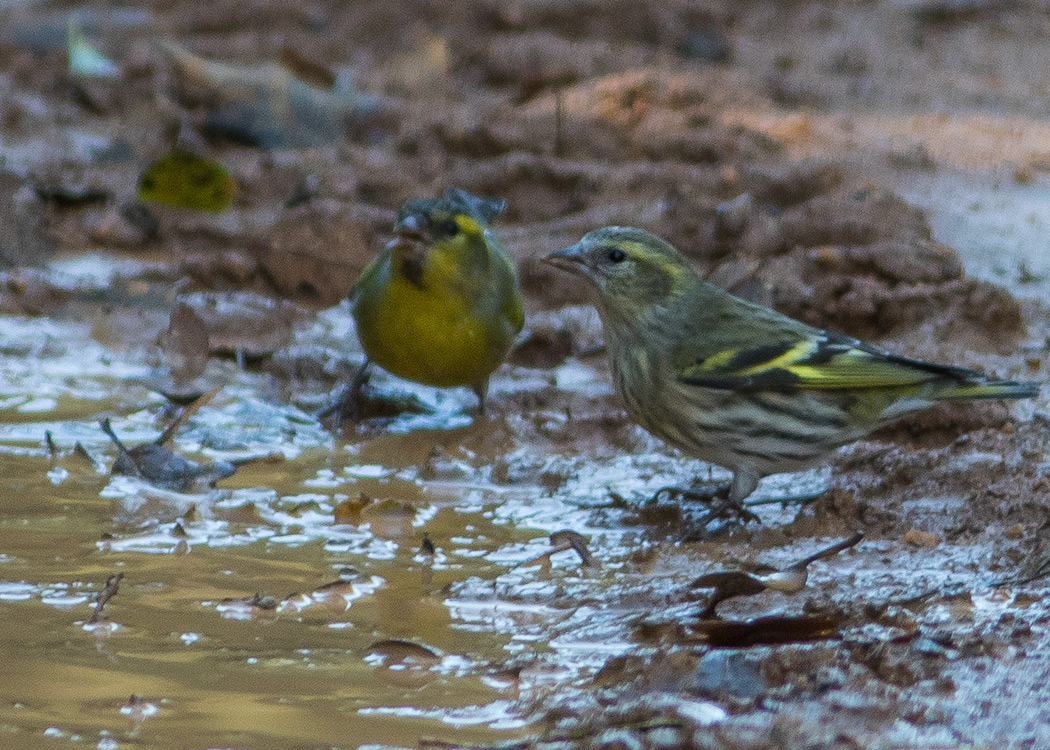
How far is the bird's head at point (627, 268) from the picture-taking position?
4.65 m

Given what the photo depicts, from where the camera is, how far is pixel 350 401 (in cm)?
538

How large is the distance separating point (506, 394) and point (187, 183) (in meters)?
2.43

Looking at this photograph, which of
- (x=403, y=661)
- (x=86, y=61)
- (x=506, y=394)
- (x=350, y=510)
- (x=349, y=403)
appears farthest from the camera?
(x=86, y=61)

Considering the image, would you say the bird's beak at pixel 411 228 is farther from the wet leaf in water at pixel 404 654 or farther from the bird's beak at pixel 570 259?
the wet leaf in water at pixel 404 654

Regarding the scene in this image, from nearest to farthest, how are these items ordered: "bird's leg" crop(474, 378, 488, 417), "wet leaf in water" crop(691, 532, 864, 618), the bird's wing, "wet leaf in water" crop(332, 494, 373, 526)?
"wet leaf in water" crop(691, 532, 864, 618)
"wet leaf in water" crop(332, 494, 373, 526)
the bird's wing
"bird's leg" crop(474, 378, 488, 417)

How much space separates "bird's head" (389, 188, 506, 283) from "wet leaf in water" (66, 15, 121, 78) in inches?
190

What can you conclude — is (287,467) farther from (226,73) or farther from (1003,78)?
(1003,78)

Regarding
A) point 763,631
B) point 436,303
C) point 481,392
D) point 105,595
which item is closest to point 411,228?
point 436,303

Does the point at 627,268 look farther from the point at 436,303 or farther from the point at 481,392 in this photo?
the point at 481,392

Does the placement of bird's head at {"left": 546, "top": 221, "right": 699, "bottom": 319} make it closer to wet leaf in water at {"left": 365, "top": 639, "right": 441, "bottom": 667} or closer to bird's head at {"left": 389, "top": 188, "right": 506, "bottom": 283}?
bird's head at {"left": 389, "top": 188, "right": 506, "bottom": 283}

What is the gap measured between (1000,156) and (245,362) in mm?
4337

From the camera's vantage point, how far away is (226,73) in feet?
27.7

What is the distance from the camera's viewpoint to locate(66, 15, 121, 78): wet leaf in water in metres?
9.23

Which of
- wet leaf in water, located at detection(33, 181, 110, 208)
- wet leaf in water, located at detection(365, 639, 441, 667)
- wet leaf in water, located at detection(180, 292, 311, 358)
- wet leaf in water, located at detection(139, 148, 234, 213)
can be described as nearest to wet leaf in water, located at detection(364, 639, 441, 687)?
wet leaf in water, located at detection(365, 639, 441, 667)
